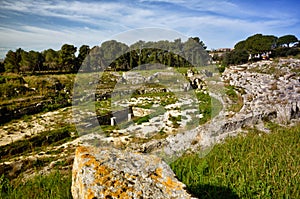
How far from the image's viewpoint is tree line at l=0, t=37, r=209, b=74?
1059 inches

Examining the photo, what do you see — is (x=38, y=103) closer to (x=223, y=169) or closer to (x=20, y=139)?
(x=20, y=139)

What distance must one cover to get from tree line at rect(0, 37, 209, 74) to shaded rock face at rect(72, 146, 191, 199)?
2259 centimetres

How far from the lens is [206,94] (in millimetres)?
20109

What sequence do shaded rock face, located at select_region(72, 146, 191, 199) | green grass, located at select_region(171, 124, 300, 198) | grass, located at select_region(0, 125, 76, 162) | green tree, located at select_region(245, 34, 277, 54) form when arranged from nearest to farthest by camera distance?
shaded rock face, located at select_region(72, 146, 191, 199) → green grass, located at select_region(171, 124, 300, 198) → grass, located at select_region(0, 125, 76, 162) → green tree, located at select_region(245, 34, 277, 54)

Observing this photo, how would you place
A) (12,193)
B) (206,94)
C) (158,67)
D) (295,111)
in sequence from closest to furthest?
A: (12,193)
(295,111)
(206,94)
(158,67)

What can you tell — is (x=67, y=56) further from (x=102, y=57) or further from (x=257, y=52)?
(x=257, y=52)

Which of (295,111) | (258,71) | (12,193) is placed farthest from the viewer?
(258,71)

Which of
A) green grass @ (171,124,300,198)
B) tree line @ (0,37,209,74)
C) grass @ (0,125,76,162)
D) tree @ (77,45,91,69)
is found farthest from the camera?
tree @ (77,45,91,69)

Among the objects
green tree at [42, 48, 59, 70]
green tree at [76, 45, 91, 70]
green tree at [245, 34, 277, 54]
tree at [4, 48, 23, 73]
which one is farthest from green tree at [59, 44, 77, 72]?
green tree at [245, 34, 277, 54]

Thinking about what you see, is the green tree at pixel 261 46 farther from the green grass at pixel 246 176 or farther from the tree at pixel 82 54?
the green grass at pixel 246 176

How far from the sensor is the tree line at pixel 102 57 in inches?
1059

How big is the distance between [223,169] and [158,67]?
101ft

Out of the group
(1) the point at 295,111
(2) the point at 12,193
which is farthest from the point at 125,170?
(1) the point at 295,111

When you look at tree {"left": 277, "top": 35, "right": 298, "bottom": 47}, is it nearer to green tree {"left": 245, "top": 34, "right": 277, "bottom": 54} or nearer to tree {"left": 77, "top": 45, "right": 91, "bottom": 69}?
green tree {"left": 245, "top": 34, "right": 277, "bottom": 54}
